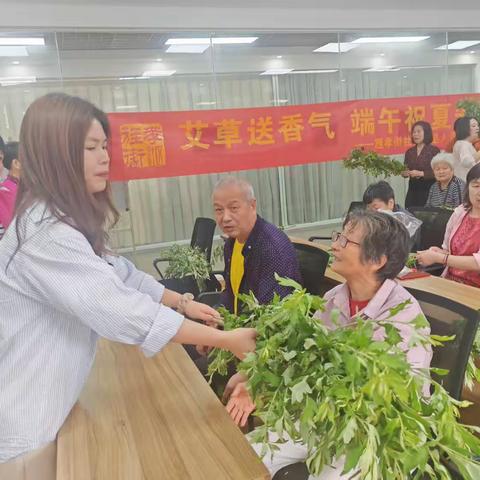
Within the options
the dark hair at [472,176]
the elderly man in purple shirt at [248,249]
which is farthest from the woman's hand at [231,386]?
the dark hair at [472,176]

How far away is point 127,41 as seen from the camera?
175 inches

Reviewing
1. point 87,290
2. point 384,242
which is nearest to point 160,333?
point 87,290

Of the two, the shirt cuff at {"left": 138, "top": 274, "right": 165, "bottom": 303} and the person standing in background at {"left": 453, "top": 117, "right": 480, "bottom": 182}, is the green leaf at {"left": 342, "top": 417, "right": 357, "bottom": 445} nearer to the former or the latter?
the shirt cuff at {"left": 138, "top": 274, "right": 165, "bottom": 303}

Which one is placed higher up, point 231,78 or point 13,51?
point 13,51

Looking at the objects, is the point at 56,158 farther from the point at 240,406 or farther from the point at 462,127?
the point at 462,127

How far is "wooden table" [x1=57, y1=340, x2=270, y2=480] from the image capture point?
989 mm

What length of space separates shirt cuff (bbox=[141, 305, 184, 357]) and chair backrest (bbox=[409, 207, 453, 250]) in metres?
2.68

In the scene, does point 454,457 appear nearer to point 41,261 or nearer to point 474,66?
point 41,261

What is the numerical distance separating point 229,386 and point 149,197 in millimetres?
3630

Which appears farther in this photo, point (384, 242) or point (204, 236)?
point (204, 236)

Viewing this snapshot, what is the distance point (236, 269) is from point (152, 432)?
1233 mm

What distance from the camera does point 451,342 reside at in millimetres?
1329

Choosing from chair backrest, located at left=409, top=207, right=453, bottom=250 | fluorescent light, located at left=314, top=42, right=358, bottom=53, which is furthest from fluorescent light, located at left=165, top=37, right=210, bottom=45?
chair backrest, located at left=409, top=207, right=453, bottom=250

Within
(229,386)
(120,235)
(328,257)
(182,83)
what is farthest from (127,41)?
(229,386)
